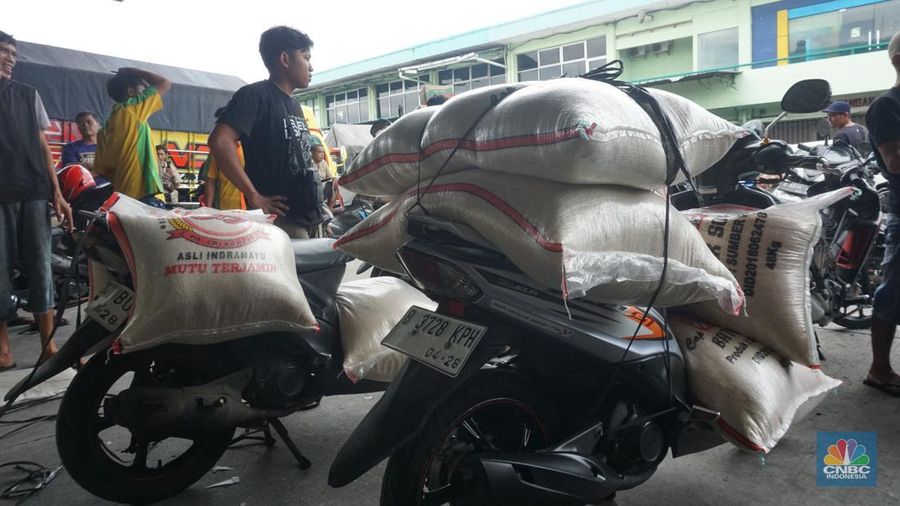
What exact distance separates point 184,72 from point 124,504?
1096 cm

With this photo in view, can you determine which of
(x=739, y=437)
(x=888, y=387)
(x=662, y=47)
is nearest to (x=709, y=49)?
(x=662, y=47)

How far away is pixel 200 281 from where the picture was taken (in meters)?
1.98

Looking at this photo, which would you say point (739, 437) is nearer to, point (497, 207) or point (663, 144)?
point (663, 144)

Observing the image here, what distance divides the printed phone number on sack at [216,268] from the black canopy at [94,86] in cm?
823

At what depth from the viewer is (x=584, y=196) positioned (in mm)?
1576

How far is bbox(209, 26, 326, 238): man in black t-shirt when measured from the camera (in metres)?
2.85

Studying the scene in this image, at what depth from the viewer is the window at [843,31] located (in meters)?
16.0

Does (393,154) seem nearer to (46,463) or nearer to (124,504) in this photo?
(124,504)

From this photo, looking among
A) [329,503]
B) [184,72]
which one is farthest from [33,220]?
[184,72]

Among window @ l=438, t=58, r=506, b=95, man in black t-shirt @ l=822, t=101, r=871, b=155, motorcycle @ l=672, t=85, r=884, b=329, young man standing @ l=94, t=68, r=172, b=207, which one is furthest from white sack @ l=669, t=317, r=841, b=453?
window @ l=438, t=58, r=506, b=95

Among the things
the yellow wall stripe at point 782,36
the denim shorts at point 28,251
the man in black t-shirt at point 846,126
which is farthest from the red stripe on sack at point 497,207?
the yellow wall stripe at point 782,36

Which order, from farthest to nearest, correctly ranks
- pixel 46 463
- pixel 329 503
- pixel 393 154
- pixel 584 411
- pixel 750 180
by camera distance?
1. pixel 750 180
2. pixel 46 463
3. pixel 329 503
4. pixel 393 154
5. pixel 584 411

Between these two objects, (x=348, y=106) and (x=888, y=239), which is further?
(x=348, y=106)

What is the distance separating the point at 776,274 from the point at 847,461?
2.83ft
